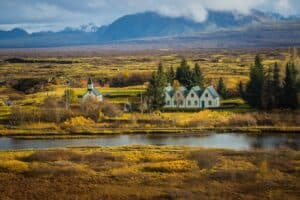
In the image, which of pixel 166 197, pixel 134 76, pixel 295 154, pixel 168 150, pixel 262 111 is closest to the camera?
pixel 166 197

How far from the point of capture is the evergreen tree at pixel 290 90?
80000 mm

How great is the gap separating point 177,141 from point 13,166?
67.2ft

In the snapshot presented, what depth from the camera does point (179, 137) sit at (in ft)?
213

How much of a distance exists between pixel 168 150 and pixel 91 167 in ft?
33.2

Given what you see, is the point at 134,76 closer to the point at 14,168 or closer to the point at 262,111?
the point at 262,111

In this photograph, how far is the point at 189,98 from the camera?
282 ft

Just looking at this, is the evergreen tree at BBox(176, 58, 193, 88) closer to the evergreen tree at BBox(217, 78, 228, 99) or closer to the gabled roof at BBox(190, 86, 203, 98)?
the evergreen tree at BBox(217, 78, 228, 99)

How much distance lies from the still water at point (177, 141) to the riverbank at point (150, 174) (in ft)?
14.7

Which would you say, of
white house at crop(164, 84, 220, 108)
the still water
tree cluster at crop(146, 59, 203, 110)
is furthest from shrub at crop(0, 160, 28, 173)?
white house at crop(164, 84, 220, 108)

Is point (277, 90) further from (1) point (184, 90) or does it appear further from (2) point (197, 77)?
(2) point (197, 77)

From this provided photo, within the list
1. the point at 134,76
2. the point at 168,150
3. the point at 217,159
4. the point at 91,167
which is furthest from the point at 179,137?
the point at 134,76

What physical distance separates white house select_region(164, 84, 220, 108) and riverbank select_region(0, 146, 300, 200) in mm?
29298

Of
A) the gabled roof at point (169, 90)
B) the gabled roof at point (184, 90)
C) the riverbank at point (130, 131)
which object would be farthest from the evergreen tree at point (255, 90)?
the riverbank at point (130, 131)

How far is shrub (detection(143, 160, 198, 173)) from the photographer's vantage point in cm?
4628
